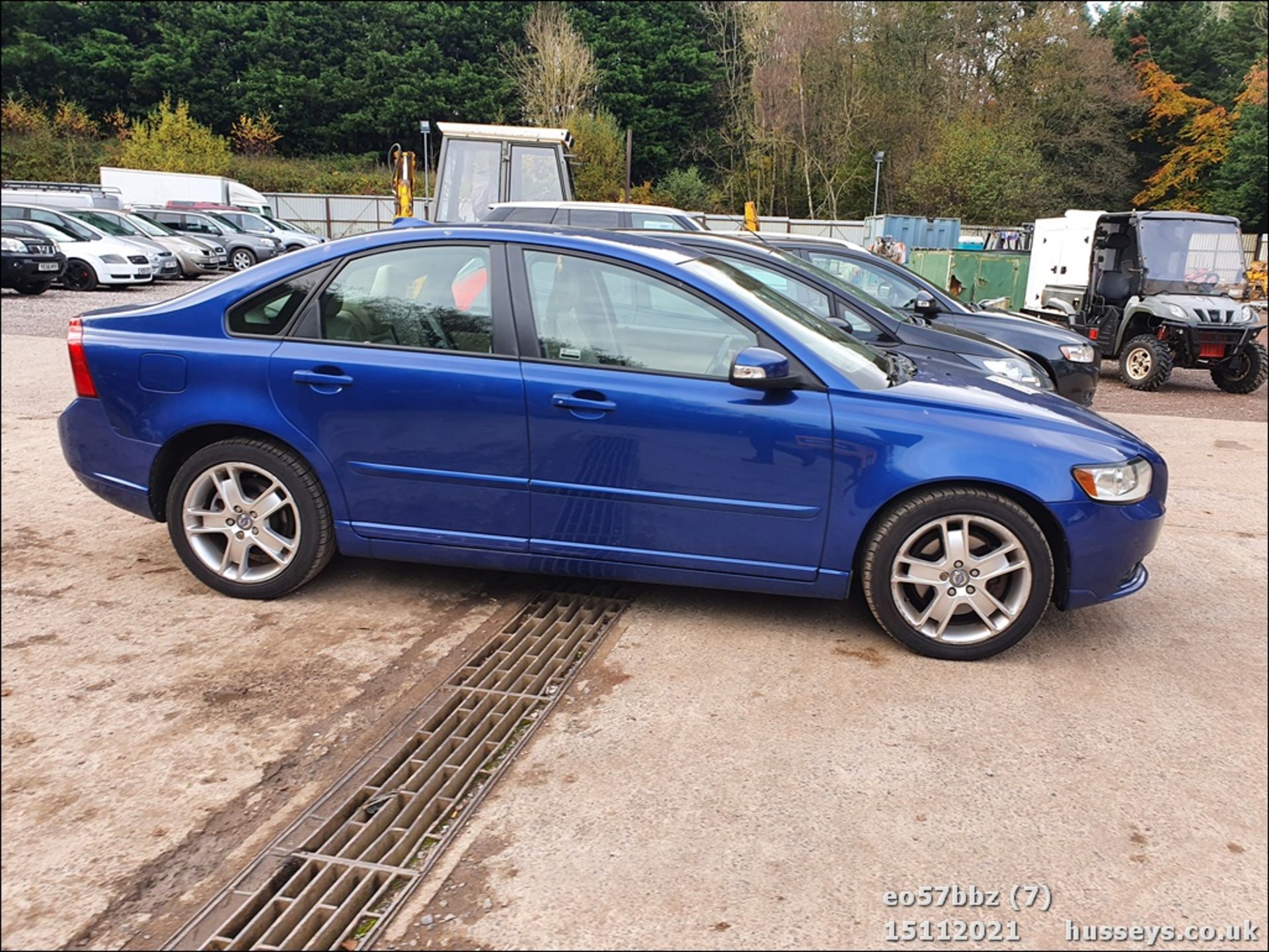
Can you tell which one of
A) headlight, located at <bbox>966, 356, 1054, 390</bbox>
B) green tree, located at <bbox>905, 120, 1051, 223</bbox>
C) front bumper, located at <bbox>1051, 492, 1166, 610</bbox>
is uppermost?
green tree, located at <bbox>905, 120, 1051, 223</bbox>

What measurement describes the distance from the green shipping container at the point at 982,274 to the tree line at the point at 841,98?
20.3 meters

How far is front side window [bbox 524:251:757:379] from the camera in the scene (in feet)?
13.5

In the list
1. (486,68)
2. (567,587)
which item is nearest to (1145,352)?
(567,587)

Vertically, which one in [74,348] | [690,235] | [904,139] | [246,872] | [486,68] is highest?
[486,68]

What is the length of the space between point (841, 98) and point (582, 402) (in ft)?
139

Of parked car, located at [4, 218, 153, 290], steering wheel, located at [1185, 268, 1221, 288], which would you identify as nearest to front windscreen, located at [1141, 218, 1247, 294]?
steering wheel, located at [1185, 268, 1221, 288]

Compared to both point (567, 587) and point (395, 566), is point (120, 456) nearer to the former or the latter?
point (395, 566)

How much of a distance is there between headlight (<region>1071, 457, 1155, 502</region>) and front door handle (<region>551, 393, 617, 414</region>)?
1.87 m

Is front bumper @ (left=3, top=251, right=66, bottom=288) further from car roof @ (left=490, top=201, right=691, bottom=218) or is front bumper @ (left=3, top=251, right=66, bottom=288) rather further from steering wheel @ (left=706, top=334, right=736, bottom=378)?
steering wheel @ (left=706, top=334, right=736, bottom=378)

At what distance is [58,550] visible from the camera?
193 inches

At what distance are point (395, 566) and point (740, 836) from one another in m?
2.65

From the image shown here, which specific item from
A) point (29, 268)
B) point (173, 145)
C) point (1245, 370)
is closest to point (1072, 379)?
point (1245, 370)

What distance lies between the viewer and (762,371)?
387 centimetres

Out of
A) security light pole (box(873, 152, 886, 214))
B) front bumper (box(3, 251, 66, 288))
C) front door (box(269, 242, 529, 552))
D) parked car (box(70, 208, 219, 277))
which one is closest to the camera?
front door (box(269, 242, 529, 552))
